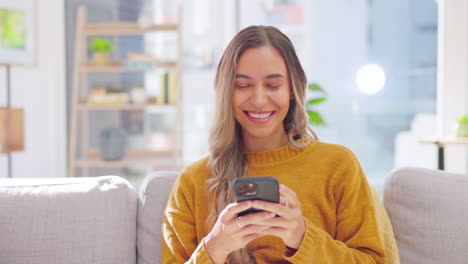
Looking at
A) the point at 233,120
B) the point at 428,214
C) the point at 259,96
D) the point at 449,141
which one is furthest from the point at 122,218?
the point at 449,141

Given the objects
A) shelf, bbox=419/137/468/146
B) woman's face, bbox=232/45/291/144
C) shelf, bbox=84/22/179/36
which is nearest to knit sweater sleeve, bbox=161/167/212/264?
woman's face, bbox=232/45/291/144

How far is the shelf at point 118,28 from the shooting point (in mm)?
3880

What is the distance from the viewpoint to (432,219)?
128 cm

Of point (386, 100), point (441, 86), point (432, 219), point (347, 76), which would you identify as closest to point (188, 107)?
point (347, 76)

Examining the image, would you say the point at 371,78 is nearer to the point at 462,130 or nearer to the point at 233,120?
→ the point at 462,130

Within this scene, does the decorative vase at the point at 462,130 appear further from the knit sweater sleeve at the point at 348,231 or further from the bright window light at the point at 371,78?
the knit sweater sleeve at the point at 348,231

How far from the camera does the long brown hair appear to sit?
126cm

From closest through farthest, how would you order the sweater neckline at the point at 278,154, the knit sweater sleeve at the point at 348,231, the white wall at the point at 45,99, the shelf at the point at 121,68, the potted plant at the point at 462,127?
1. the knit sweater sleeve at the point at 348,231
2. the sweater neckline at the point at 278,154
3. the potted plant at the point at 462,127
4. the white wall at the point at 45,99
5. the shelf at the point at 121,68

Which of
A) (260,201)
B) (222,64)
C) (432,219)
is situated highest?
(222,64)

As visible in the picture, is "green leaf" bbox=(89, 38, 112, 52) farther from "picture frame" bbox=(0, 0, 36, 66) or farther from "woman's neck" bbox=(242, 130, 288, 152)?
"woman's neck" bbox=(242, 130, 288, 152)

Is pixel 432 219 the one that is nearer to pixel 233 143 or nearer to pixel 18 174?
pixel 233 143

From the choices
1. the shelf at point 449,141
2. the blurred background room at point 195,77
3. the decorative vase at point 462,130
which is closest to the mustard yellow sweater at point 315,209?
the shelf at point 449,141

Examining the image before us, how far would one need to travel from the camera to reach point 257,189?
97 centimetres

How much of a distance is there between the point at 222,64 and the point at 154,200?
0.46 metres
